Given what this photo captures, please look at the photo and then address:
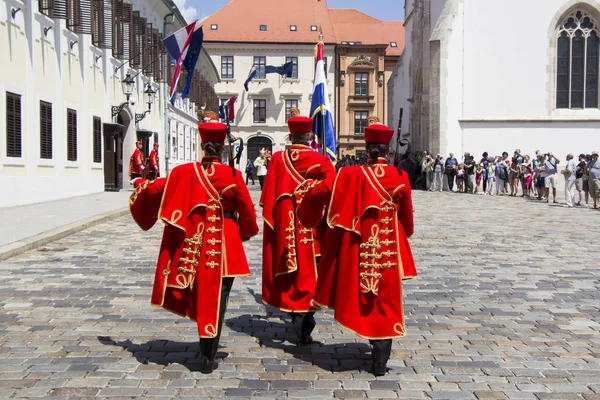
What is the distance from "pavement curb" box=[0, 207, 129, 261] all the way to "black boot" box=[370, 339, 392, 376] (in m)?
6.73

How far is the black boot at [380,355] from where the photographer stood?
15.9ft

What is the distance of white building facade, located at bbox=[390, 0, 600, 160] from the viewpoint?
1366 inches

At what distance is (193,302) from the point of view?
5039 mm

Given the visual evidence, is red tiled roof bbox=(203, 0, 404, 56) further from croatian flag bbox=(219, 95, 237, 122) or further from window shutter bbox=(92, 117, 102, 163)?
window shutter bbox=(92, 117, 102, 163)

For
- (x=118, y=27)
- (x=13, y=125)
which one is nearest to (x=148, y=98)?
(x=118, y=27)

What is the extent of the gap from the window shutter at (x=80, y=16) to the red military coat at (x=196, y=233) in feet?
56.2

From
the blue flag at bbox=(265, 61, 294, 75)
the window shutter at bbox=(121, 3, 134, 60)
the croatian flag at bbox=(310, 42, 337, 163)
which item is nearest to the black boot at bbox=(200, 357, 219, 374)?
the croatian flag at bbox=(310, 42, 337, 163)

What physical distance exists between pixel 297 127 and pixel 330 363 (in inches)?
77.8

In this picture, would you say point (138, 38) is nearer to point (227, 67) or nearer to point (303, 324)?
point (303, 324)

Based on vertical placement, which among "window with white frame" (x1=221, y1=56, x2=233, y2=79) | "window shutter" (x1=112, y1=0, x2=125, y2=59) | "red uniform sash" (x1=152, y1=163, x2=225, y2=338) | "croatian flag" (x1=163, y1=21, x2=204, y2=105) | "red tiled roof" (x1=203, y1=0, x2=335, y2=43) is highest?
"red tiled roof" (x1=203, y1=0, x2=335, y2=43)

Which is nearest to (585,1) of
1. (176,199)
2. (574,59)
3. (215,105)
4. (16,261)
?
(574,59)

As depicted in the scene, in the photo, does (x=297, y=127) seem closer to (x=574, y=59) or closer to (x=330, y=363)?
(x=330, y=363)

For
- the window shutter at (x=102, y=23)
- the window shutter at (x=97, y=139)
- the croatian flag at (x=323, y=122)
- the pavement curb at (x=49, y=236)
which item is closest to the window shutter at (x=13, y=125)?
the pavement curb at (x=49, y=236)

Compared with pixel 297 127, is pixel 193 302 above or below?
below
